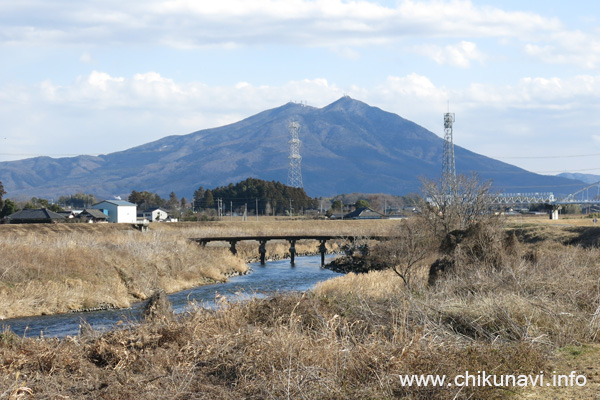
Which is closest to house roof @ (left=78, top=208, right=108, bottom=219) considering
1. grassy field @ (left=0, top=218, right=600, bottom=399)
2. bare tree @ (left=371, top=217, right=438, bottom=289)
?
bare tree @ (left=371, top=217, right=438, bottom=289)

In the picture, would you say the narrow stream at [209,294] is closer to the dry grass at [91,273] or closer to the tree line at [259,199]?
the dry grass at [91,273]

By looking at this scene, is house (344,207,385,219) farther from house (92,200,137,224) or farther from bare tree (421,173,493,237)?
bare tree (421,173,493,237)

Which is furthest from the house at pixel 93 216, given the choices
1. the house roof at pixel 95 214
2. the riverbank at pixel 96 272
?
the riverbank at pixel 96 272

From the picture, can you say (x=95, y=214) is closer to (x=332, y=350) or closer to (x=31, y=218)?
(x=31, y=218)

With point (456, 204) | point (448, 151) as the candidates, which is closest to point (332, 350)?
point (456, 204)

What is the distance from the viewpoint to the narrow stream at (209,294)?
22864 mm

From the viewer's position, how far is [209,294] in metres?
38.3

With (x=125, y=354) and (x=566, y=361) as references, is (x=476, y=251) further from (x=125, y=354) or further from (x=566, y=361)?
(x=125, y=354)

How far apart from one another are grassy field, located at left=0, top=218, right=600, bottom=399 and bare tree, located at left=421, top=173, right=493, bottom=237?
32105mm

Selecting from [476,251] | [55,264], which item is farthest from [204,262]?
[476,251]

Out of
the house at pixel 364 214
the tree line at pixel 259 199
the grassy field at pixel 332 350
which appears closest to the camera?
the grassy field at pixel 332 350

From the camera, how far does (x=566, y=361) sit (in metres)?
10.9

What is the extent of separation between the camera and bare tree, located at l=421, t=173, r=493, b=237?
157ft

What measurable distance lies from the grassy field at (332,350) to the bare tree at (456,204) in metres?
32.1
